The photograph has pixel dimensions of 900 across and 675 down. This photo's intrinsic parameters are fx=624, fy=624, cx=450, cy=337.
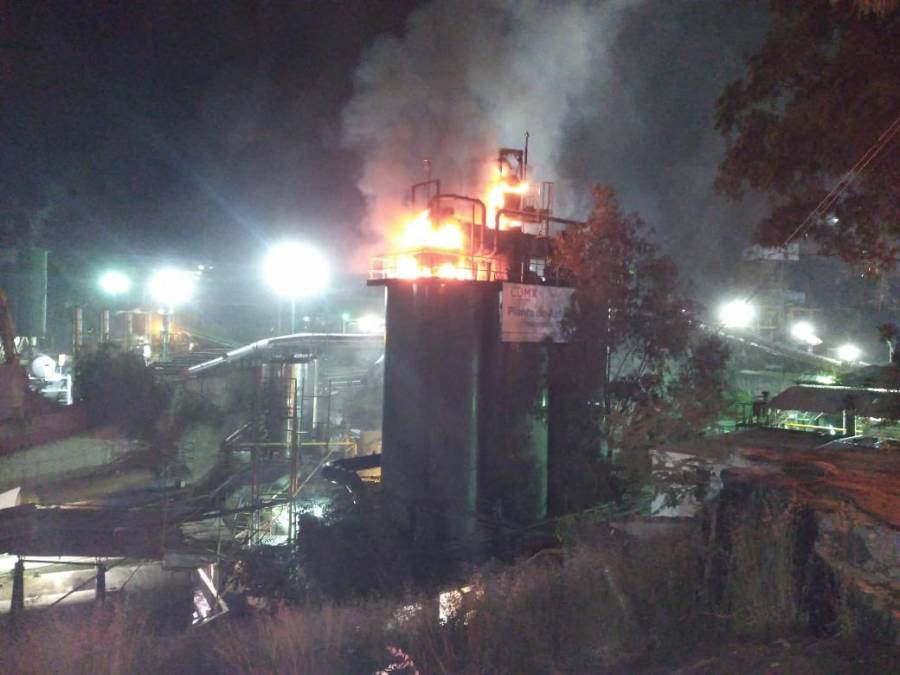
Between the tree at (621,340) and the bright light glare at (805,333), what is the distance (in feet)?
94.9

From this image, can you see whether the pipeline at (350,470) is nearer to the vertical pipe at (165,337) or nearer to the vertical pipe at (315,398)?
the vertical pipe at (315,398)

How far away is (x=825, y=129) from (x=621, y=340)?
5531 millimetres

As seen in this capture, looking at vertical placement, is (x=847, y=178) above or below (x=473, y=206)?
below

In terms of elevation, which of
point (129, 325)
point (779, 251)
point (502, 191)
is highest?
point (502, 191)

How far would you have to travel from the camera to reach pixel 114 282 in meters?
38.0

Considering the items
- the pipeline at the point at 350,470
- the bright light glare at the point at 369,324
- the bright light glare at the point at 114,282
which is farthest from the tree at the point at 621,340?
the bright light glare at the point at 114,282

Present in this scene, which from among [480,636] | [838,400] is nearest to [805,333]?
[838,400]

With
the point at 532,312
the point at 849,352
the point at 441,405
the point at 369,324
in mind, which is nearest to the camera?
the point at 441,405

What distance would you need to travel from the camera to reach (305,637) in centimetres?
544

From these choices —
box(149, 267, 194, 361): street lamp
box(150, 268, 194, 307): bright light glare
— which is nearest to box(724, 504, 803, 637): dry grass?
box(149, 267, 194, 361): street lamp

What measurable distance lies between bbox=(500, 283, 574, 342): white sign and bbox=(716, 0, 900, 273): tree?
6.17m

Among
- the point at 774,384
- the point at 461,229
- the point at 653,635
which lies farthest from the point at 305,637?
the point at 774,384

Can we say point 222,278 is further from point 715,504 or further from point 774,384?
point 715,504

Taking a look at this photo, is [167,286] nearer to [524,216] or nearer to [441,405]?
[524,216]
